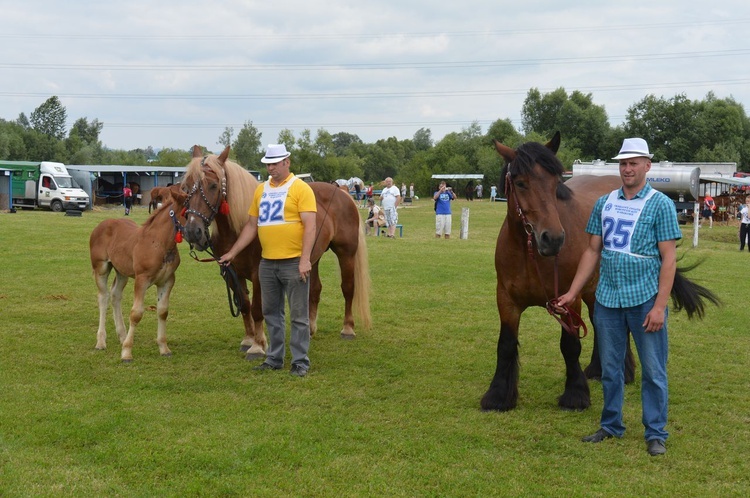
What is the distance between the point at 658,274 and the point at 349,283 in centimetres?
464

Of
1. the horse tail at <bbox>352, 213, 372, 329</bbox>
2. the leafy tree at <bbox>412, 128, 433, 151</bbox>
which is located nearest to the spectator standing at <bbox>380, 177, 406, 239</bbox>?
the horse tail at <bbox>352, 213, 372, 329</bbox>

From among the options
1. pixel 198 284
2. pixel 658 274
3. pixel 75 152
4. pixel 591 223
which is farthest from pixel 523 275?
pixel 75 152

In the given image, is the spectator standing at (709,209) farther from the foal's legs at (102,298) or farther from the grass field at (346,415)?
the foal's legs at (102,298)

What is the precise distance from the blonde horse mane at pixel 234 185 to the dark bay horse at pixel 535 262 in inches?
114

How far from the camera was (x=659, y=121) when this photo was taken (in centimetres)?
7400

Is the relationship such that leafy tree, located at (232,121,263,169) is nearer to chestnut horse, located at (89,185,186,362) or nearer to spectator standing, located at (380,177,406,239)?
spectator standing, located at (380,177,406,239)

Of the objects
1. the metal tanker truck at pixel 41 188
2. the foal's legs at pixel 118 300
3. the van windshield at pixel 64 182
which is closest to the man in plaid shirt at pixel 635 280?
the foal's legs at pixel 118 300

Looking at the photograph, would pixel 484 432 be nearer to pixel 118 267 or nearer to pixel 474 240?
pixel 118 267

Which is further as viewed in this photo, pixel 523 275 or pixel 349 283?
pixel 349 283

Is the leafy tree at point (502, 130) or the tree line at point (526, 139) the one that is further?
the leafy tree at point (502, 130)

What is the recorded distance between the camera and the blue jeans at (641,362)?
4.61 metres

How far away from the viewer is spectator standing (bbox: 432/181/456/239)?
22203mm

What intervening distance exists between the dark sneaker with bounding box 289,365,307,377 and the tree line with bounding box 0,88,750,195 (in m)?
63.4

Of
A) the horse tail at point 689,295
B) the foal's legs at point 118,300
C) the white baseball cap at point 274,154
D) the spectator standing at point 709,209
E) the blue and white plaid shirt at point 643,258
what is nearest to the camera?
the blue and white plaid shirt at point 643,258
